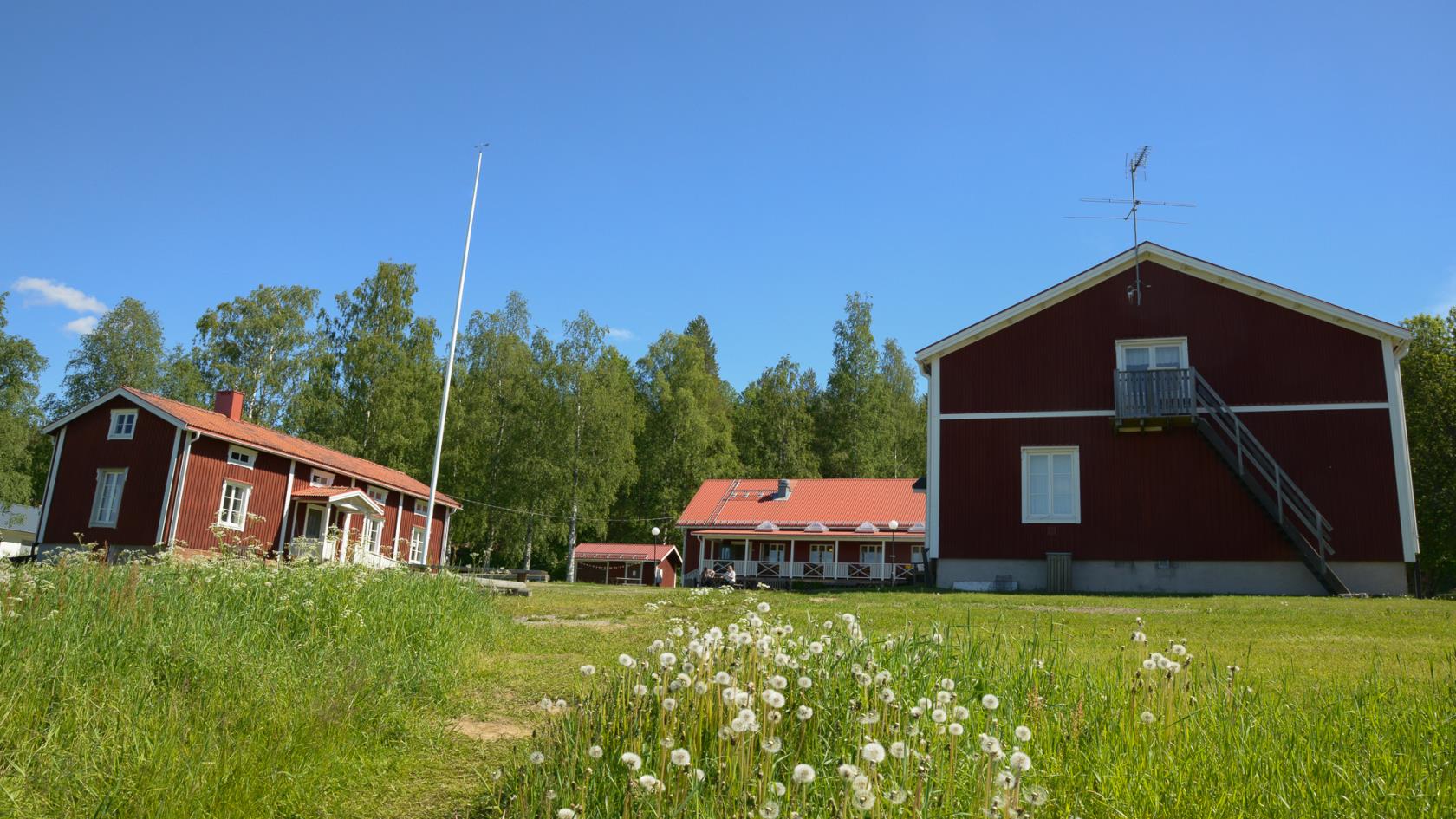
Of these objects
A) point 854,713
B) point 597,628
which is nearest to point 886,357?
point 597,628

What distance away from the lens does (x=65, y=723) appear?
3906 mm

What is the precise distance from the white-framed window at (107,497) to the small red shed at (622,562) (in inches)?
915

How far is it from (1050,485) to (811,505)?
19.2 meters

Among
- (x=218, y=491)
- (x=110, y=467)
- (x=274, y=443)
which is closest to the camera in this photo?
(x=110, y=467)

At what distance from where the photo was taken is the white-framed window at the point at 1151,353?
19.0 metres

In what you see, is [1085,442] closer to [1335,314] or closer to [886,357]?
[1335,314]

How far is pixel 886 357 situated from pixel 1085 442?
3512 centimetres

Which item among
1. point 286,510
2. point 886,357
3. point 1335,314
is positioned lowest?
point 286,510

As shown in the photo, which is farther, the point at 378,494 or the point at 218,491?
the point at 378,494

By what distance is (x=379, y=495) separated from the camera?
34781 millimetres

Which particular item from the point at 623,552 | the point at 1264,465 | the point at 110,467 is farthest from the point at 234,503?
the point at 1264,465

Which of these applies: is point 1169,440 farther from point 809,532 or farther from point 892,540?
point 809,532

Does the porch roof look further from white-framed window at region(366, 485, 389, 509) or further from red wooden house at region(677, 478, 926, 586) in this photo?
red wooden house at region(677, 478, 926, 586)

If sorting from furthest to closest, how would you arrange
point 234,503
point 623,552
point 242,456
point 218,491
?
1. point 623,552
2. point 242,456
3. point 234,503
4. point 218,491
